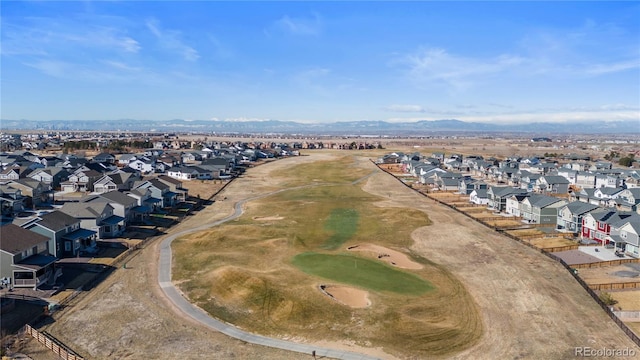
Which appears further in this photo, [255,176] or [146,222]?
[255,176]

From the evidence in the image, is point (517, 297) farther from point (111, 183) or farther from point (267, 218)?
point (111, 183)

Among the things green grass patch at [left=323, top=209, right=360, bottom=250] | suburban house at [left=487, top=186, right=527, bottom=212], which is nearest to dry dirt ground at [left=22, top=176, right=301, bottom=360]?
green grass patch at [left=323, top=209, right=360, bottom=250]

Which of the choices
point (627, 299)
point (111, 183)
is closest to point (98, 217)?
point (111, 183)

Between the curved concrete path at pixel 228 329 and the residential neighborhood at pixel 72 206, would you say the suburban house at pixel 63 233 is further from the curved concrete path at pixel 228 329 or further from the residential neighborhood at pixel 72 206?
the curved concrete path at pixel 228 329

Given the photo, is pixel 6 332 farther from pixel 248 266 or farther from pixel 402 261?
pixel 402 261

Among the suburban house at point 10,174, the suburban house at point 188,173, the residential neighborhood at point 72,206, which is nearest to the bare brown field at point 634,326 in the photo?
the residential neighborhood at point 72,206

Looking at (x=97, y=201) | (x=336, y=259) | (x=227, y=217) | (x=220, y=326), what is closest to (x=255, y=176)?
(x=227, y=217)
